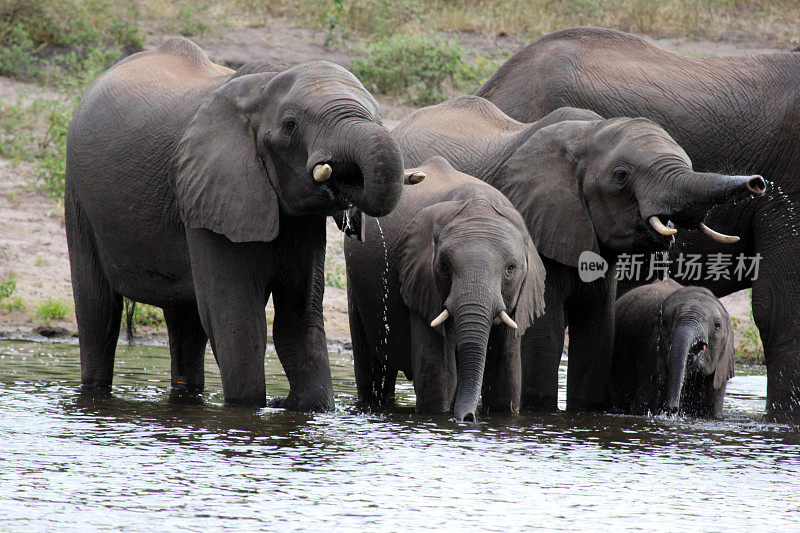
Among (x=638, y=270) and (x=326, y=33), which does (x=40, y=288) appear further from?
(x=326, y=33)

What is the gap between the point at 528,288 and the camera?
23.0 ft

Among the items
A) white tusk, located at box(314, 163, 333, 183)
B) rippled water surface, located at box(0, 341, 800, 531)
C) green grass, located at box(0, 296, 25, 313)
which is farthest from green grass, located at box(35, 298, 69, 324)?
white tusk, located at box(314, 163, 333, 183)

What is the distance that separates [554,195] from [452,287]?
1303 millimetres

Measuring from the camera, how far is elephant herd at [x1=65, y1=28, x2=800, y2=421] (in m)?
6.71

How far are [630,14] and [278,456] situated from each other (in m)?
15.2

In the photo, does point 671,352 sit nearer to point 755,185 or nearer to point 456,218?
point 755,185

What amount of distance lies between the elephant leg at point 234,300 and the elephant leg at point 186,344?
1665mm

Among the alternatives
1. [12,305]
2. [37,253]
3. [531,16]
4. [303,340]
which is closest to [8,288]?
[12,305]

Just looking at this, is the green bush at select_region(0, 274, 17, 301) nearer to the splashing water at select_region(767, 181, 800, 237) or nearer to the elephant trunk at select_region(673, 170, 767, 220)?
the splashing water at select_region(767, 181, 800, 237)

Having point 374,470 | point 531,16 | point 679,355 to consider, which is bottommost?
point 374,470

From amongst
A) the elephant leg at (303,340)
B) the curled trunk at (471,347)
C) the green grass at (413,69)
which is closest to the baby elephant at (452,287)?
the curled trunk at (471,347)

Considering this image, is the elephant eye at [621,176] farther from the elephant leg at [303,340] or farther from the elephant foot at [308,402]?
the elephant foot at [308,402]

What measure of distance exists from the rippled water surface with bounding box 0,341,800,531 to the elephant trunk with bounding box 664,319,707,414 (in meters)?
0.15

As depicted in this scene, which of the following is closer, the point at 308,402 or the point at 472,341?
the point at 472,341
